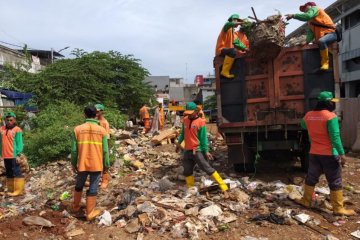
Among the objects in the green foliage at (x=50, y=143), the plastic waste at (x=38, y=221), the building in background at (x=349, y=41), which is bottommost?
the plastic waste at (x=38, y=221)

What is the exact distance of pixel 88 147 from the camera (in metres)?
5.30

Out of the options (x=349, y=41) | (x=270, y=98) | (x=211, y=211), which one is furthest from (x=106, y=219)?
(x=349, y=41)

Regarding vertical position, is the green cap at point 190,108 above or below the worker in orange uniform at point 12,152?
above

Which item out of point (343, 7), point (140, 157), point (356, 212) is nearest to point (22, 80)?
point (140, 157)

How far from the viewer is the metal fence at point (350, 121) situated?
10812mm

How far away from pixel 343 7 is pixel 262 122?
1025 inches

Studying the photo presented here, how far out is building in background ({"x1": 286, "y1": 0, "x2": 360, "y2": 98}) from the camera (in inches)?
1112

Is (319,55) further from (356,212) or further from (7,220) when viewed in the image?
(7,220)

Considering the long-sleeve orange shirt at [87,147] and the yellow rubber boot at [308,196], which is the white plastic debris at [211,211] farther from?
the long-sleeve orange shirt at [87,147]

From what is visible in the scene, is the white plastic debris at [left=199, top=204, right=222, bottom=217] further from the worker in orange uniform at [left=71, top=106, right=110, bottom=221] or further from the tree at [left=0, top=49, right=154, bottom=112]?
the tree at [left=0, top=49, right=154, bottom=112]

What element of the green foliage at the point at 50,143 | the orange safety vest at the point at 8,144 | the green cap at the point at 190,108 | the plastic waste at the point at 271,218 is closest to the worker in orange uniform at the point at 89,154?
the green cap at the point at 190,108

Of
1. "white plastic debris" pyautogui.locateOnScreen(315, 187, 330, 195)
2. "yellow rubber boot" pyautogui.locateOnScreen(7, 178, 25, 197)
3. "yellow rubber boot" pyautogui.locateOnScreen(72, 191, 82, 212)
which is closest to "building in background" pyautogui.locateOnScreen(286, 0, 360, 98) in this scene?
"white plastic debris" pyautogui.locateOnScreen(315, 187, 330, 195)

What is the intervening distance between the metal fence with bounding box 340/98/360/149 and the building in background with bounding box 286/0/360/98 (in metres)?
19.1

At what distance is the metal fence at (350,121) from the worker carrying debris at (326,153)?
5994 millimetres
